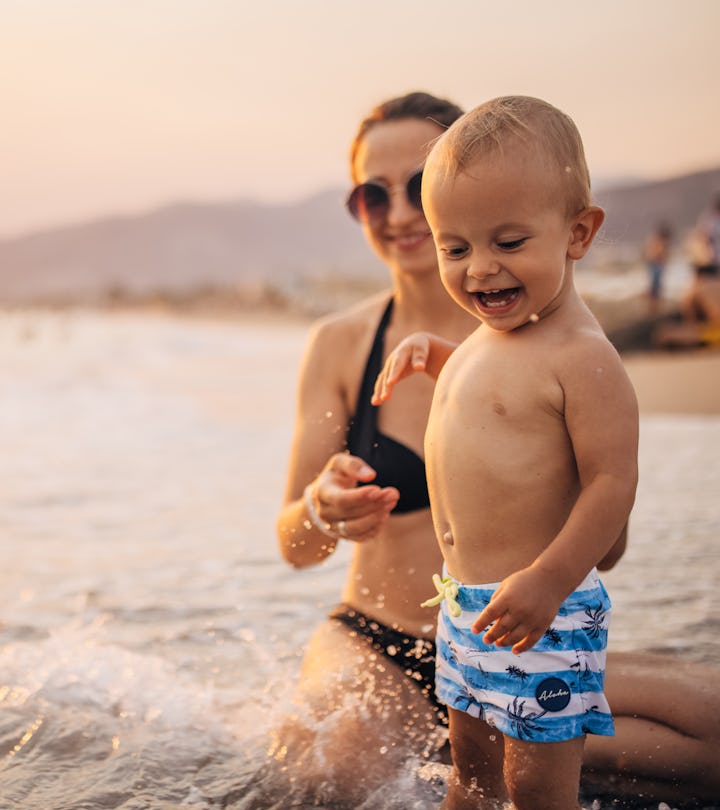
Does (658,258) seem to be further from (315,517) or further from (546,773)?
(546,773)

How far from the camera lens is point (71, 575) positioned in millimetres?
4688

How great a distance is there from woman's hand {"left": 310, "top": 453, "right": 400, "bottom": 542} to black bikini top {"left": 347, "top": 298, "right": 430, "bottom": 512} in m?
0.39

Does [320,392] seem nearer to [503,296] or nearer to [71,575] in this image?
[503,296]

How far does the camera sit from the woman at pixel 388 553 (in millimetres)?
2559

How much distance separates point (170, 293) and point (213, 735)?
119 ft

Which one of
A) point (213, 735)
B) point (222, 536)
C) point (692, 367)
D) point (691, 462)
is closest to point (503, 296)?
point (213, 735)

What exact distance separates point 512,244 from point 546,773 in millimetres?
1044

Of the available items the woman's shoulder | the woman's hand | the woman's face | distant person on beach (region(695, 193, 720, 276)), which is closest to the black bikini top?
the woman's shoulder

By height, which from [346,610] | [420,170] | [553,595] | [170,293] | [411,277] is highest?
[420,170]

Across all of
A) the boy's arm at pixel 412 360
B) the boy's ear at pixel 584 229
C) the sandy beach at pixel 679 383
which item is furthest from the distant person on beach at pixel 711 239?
the boy's ear at pixel 584 229

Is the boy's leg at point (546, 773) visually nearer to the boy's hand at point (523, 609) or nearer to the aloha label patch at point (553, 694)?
the aloha label patch at point (553, 694)

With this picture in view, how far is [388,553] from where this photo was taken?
285 centimetres

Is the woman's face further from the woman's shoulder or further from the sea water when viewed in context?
the sea water

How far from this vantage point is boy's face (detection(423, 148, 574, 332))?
1.81m
